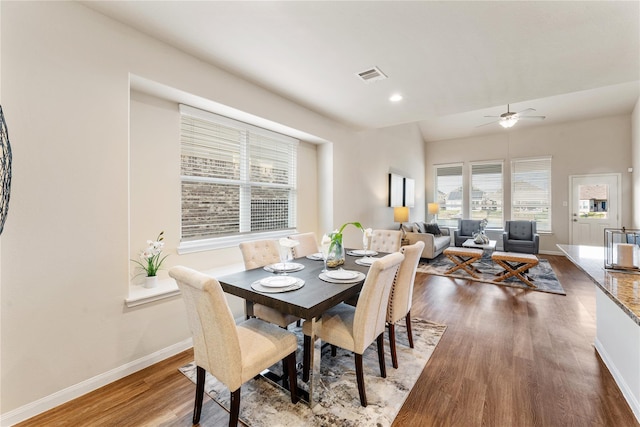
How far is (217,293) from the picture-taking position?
1.30 meters

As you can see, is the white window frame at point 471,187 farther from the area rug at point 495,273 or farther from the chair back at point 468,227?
the area rug at point 495,273

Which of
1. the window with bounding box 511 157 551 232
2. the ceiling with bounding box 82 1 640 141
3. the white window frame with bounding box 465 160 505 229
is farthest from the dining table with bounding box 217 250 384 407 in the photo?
the window with bounding box 511 157 551 232

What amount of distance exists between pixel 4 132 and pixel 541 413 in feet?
11.9

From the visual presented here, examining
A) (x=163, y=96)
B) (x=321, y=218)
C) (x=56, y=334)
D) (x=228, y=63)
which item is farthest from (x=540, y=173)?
(x=56, y=334)

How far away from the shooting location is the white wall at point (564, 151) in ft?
20.5

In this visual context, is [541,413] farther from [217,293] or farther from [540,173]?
[540,173]

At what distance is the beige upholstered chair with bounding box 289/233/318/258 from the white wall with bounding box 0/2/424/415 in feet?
4.14

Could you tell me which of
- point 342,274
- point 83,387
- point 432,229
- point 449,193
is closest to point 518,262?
point 432,229

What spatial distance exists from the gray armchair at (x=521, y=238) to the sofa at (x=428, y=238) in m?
1.30

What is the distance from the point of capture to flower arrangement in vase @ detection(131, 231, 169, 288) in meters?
2.30

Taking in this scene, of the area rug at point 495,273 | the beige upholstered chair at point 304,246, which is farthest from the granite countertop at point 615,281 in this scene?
the beige upholstered chair at point 304,246

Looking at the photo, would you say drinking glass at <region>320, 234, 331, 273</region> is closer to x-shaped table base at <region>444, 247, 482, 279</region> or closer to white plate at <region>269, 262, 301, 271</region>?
white plate at <region>269, 262, 301, 271</region>

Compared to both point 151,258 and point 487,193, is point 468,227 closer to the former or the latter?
point 487,193

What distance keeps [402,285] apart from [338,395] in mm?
926
